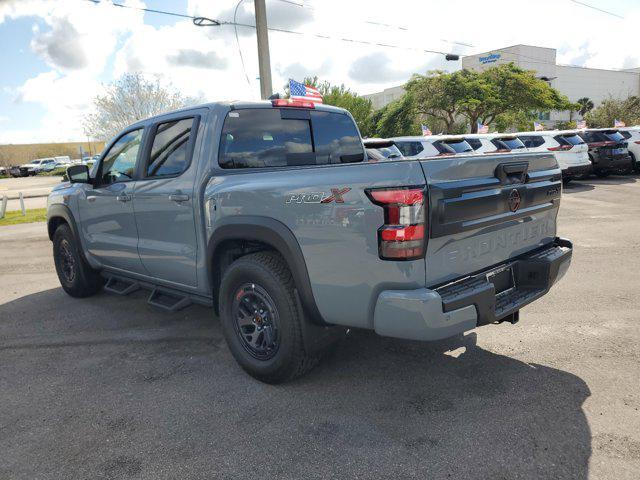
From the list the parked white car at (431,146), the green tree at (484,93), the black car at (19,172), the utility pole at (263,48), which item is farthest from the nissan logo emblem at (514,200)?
the black car at (19,172)

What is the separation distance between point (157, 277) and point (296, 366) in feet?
5.88

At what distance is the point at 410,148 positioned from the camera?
1370 centimetres

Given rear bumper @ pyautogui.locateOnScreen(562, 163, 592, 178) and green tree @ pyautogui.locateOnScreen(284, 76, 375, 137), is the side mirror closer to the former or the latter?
rear bumper @ pyautogui.locateOnScreen(562, 163, 592, 178)

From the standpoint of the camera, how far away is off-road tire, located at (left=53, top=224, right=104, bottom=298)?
5512 millimetres

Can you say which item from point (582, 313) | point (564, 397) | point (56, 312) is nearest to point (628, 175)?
point (582, 313)

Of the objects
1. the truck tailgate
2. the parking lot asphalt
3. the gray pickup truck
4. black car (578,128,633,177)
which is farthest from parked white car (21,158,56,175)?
the truck tailgate

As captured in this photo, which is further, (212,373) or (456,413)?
(212,373)

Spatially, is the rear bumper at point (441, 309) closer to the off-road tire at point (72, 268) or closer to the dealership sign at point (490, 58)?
the off-road tire at point (72, 268)

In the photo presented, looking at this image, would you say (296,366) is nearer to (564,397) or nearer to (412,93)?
(564,397)

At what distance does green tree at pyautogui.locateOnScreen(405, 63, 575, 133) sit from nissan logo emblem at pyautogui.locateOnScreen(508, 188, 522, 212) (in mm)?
34816

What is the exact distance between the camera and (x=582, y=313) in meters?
4.46

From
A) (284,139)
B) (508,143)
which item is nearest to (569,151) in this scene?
(508,143)

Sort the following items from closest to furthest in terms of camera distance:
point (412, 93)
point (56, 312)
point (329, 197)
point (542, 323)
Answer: point (329, 197) < point (542, 323) < point (56, 312) < point (412, 93)

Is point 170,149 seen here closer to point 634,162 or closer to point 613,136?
point 613,136
